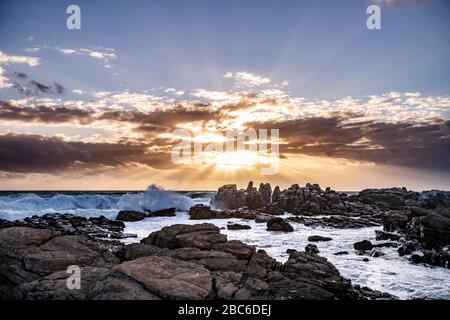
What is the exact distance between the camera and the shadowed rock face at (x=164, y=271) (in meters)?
10.1

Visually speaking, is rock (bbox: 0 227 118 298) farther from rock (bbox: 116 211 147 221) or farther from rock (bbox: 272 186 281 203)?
rock (bbox: 272 186 281 203)

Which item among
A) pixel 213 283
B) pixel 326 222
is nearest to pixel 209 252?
pixel 213 283

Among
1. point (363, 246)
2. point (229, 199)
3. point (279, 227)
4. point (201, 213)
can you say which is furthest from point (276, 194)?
point (363, 246)

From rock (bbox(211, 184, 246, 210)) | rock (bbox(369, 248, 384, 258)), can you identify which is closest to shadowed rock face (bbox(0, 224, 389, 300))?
rock (bbox(369, 248, 384, 258))

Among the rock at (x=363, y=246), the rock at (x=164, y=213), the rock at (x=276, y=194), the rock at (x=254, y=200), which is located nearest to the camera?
the rock at (x=363, y=246)

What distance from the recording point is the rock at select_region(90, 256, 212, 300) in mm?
9453

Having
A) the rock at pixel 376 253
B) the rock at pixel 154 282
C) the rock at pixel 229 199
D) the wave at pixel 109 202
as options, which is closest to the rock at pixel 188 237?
the rock at pixel 154 282

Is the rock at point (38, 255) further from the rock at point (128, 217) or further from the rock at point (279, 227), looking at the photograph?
the rock at point (128, 217)

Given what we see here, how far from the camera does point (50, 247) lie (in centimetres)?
1355

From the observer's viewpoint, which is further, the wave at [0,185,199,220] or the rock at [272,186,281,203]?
the rock at [272,186,281,203]

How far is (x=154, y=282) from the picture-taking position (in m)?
9.95

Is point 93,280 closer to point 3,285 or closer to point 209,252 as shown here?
point 3,285

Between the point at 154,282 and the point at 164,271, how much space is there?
83cm
